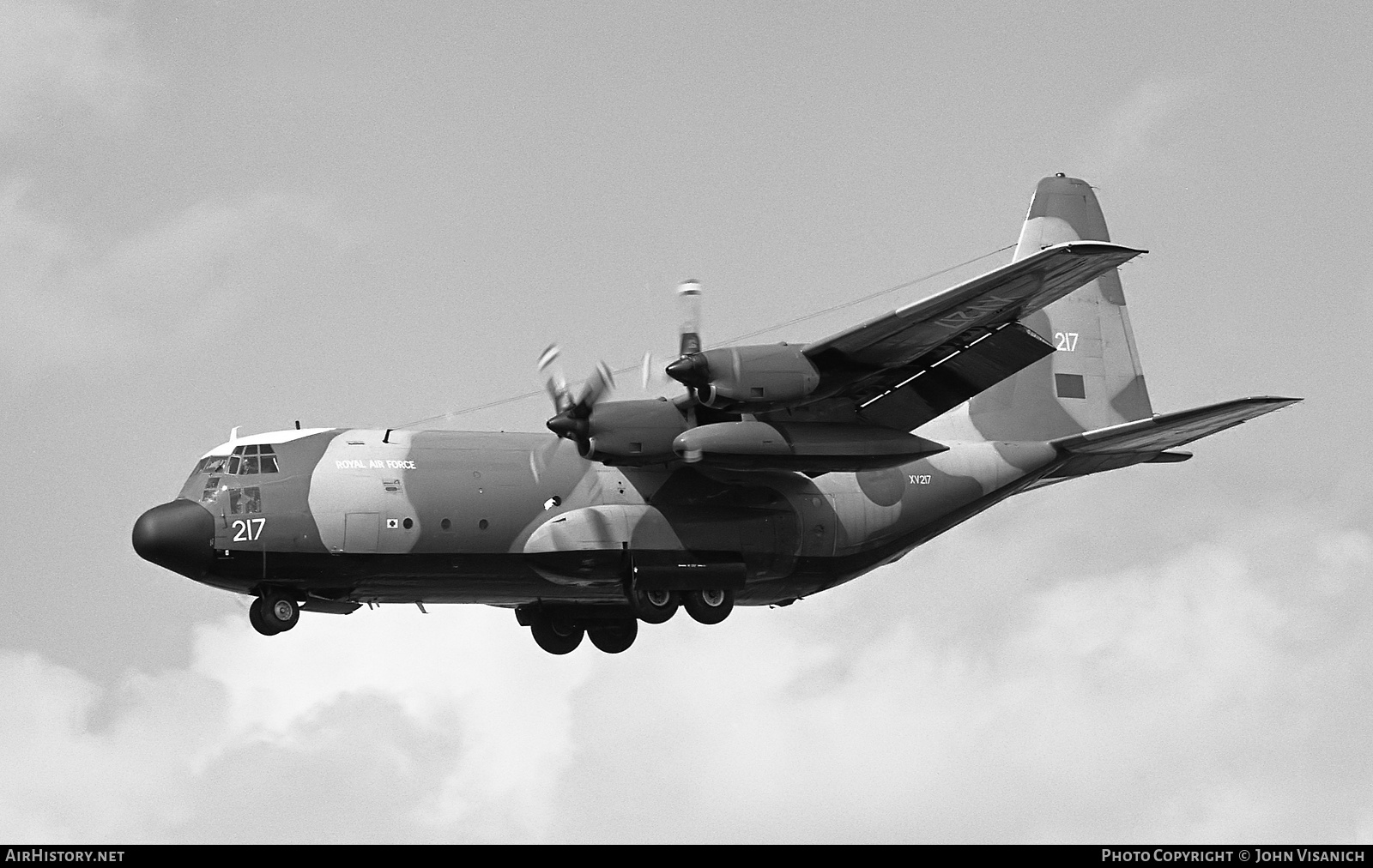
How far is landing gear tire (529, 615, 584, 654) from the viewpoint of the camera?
1053 inches

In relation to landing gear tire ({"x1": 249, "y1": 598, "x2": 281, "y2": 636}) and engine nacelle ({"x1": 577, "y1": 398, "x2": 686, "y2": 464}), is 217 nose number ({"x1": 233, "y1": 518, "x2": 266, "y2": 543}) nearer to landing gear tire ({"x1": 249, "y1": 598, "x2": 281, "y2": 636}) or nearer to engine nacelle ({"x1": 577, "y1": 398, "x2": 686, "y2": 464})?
landing gear tire ({"x1": 249, "y1": 598, "x2": 281, "y2": 636})

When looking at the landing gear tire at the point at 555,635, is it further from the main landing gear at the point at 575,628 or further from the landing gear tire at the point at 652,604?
the landing gear tire at the point at 652,604

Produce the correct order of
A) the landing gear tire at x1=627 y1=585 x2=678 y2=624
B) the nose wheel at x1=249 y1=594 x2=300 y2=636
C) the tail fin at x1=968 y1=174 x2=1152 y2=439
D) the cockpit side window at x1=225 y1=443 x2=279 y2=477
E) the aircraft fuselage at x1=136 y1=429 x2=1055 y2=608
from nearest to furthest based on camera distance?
the aircraft fuselage at x1=136 y1=429 x2=1055 y2=608, the nose wheel at x1=249 y1=594 x2=300 y2=636, the cockpit side window at x1=225 y1=443 x2=279 y2=477, the landing gear tire at x1=627 y1=585 x2=678 y2=624, the tail fin at x1=968 y1=174 x2=1152 y2=439

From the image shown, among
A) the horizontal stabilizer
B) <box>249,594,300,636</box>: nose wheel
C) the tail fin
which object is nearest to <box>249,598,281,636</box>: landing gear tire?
<box>249,594,300,636</box>: nose wheel

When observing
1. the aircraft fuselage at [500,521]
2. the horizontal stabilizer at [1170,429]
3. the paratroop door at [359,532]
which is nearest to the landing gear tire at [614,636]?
the aircraft fuselage at [500,521]

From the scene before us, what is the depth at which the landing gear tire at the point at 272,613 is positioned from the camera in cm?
2358

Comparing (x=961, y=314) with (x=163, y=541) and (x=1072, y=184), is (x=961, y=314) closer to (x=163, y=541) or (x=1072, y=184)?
(x=1072, y=184)

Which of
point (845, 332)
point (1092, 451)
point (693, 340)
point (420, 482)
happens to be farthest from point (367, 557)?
point (1092, 451)

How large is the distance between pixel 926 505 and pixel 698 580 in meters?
3.52

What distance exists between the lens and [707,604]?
24.9 meters

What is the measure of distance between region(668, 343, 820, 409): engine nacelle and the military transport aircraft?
2 centimetres

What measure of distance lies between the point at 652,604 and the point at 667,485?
1514 millimetres

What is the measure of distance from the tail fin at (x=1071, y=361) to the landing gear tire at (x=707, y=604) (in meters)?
4.67

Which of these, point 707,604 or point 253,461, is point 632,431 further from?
point 253,461
